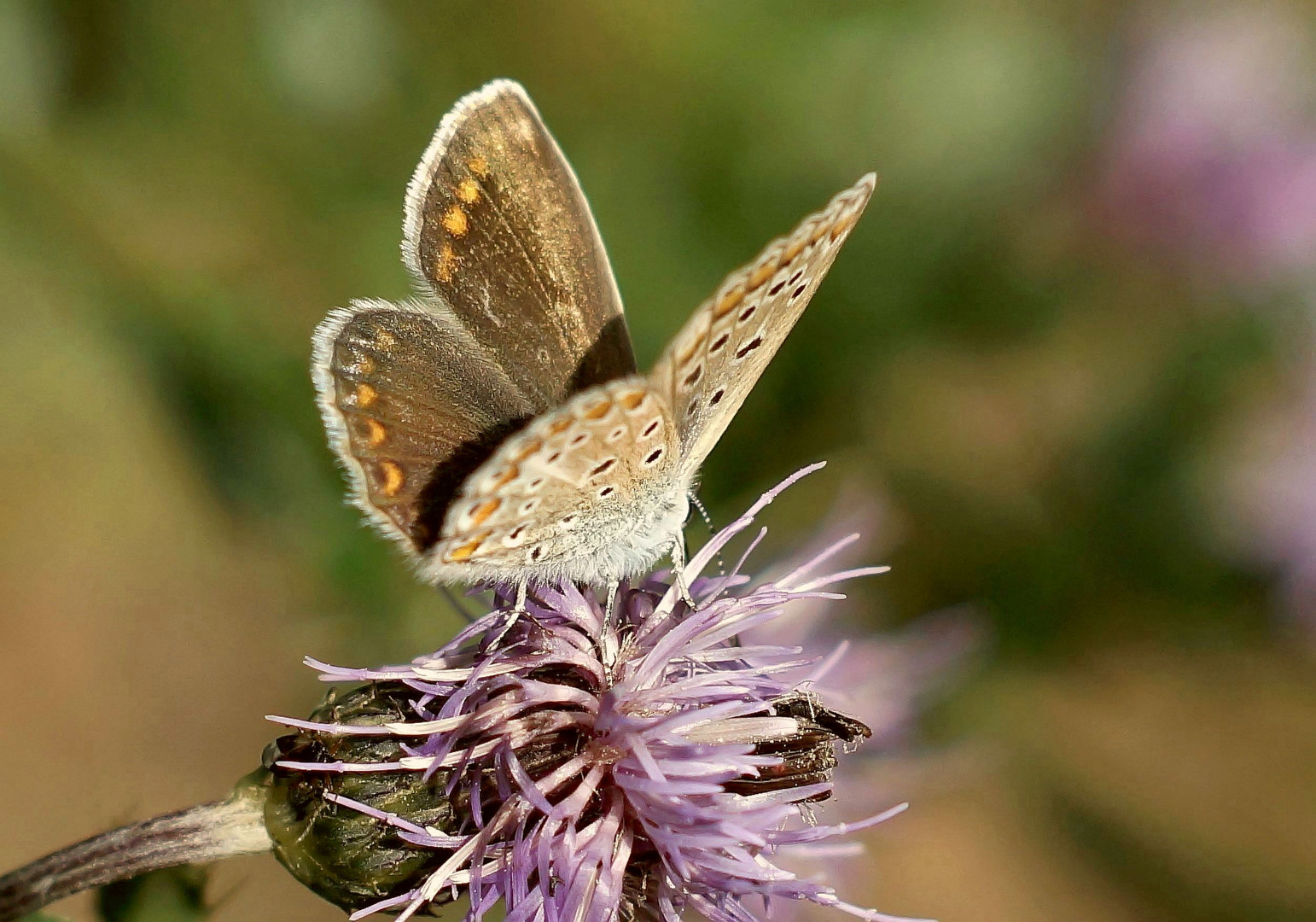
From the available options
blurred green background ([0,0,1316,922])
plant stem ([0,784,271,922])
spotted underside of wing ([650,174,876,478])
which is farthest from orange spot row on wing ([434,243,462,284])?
→ blurred green background ([0,0,1316,922])

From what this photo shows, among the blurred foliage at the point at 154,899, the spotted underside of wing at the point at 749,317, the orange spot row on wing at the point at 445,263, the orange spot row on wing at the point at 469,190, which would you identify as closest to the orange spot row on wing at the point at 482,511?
the spotted underside of wing at the point at 749,317

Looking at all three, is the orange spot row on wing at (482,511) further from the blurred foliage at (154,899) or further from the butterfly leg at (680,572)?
the blurred foliage at (154,899)

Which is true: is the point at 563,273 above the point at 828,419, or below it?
above

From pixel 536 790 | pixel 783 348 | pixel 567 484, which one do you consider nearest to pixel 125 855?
pixel 536 790

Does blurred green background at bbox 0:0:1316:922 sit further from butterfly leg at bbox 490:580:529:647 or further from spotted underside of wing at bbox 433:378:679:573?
spotted underside of wing at bbox 433:378:679:573

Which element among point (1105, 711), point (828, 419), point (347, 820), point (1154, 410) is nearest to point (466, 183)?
point (347, 820)

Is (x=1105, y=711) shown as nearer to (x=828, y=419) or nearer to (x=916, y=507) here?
(x=916, y=507)

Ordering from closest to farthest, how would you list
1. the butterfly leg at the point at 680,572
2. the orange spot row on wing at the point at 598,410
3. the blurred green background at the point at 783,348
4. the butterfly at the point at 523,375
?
the orange spot row on wing at the point at 598,410, the butterfly at the point at 523,375, the butterfly leg at the point at 680,572, the blurred green background at the point at 783,348
